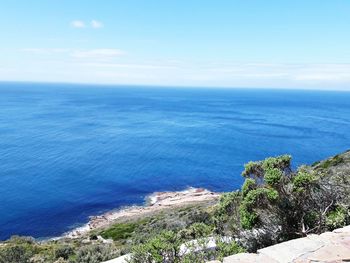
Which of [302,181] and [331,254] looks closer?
[331,254]

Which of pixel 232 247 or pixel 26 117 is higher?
pixel 232 247

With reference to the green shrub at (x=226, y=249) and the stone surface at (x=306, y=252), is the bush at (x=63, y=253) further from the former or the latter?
the stone surface at (x=306, y=252)

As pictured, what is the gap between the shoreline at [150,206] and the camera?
43.8 metres

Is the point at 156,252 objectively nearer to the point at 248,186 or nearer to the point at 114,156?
the point at 248,186

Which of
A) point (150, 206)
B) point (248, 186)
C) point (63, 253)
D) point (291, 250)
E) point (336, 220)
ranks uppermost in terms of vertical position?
point (248, 186)

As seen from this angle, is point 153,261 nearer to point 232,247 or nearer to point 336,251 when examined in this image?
point 232,247

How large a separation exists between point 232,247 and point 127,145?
79.8 meters

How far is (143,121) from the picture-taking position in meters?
127

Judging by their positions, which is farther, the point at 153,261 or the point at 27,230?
the point at 27,230

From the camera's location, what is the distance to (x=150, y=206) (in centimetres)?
5166

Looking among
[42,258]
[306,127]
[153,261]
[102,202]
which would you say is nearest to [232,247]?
[153,261]

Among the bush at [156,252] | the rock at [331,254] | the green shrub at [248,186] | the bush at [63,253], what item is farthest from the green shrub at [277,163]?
the bush at [63,253]

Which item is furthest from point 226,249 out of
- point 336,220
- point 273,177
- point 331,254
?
point 336,220

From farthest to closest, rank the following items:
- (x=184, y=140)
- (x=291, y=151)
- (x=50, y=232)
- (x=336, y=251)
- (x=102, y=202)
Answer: (x=184, y=140)
(x=291, y=151)
(x=102, y=202)
(x=50, y=232)
(x=336, y=251)
